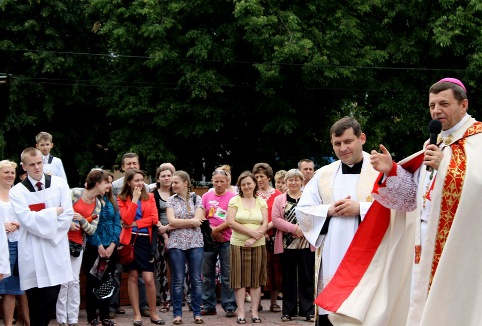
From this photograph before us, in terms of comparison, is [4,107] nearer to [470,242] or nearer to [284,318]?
[284,318]

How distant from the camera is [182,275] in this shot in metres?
11.1

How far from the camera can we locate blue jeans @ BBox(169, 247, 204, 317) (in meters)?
11.0

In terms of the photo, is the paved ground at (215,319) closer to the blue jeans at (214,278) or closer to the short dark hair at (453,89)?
the blue jeans at (214,278)

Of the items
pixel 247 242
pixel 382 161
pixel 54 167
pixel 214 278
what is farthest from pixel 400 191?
pixel 54 167

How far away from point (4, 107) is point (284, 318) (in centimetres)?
1926

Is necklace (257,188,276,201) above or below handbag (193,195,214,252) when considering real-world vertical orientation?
above

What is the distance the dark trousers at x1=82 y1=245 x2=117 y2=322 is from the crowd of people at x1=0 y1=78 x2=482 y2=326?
0.06 ft

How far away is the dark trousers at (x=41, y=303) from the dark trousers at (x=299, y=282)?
3511 millimetres

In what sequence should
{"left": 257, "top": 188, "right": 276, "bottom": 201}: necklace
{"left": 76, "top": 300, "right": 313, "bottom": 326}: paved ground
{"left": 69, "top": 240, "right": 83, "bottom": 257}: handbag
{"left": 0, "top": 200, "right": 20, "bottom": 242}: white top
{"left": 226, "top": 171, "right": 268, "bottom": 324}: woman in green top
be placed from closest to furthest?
{"left": 0, "top": 200, "right": 20, "bottom": 242}: white top
{"left": 69, "top": 240, "right": 83, "bottom": 257}: handbag
{"left": 76, "top": 300, "right": 313, "bottom": 326}: paved ground
{"left": 226, "top": 171, "right": 268, "bottom": 324}: woman in green top
{"left": 257, "top": 188, "right": 276, "bottom": 201}: necklace

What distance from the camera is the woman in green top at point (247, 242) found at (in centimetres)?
1126

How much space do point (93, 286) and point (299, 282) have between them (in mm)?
2803

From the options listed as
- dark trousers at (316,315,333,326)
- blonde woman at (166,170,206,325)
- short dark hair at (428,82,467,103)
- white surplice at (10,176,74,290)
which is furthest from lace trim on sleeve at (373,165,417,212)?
blonde woman at (166,170,206,325)

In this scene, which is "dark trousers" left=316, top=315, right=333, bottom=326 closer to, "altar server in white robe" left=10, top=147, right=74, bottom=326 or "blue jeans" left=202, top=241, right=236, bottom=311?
"altar server in white robe" left=10, top=147, right=74, bottom=326

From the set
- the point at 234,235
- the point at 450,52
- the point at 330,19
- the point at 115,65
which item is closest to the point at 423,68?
the point at 450,52
